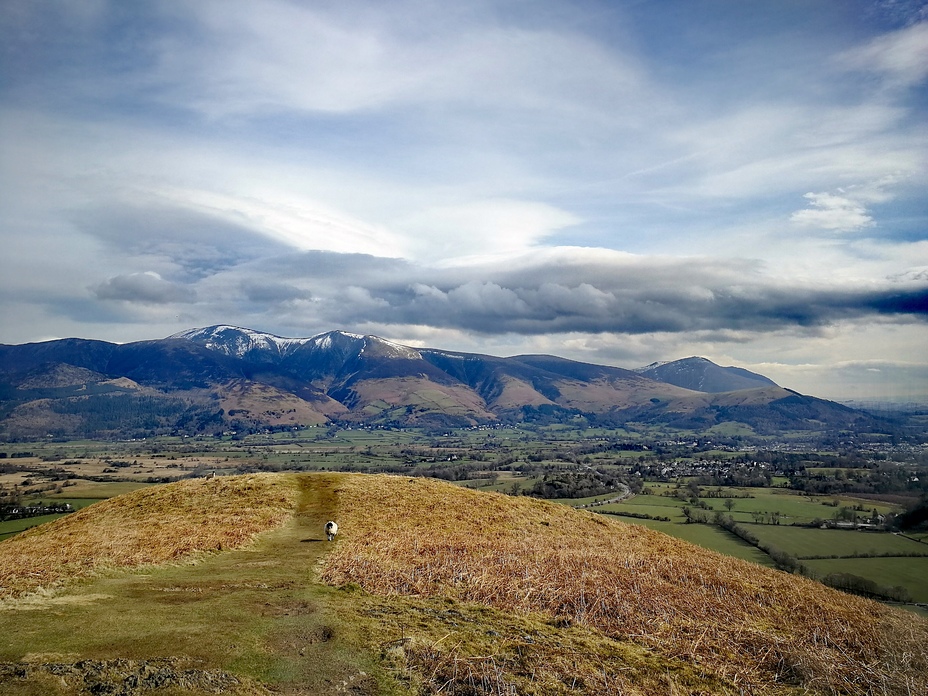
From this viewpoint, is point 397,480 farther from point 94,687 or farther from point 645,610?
point 94,687

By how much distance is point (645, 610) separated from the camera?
18125 millimetres

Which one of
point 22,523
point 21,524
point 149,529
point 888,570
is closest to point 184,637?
point 149,529

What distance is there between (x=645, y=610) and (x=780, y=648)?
3887mm

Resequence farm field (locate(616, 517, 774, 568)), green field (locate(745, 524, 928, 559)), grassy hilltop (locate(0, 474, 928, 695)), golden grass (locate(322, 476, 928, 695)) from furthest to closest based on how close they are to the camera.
Answer: 1. green field (locate(745, 524, 928, 559))
2. farm field (locate(616, 517, 774, 568))
3. golden grass (locate(322, 476, 928, 695))
4. grassy hilltop (locate(0, 474, 928, 695))

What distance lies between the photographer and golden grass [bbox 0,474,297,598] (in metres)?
20.5

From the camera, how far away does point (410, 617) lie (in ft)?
54.5

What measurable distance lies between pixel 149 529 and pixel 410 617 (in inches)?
675

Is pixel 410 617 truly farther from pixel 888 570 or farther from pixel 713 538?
pixel 713 538

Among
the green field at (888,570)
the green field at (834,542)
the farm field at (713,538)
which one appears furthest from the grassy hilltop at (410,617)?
the green field at (834,542)

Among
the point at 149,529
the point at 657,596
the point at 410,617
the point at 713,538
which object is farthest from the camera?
the point at 713,538

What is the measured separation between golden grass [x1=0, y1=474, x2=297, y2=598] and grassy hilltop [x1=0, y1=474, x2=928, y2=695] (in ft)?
0.54

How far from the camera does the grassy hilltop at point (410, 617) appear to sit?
1258 centimetres

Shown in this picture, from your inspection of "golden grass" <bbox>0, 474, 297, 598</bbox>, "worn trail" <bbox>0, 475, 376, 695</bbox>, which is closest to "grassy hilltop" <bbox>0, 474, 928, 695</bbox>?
"worn trail" <bbox>0, 475, 376, 695</bbox>

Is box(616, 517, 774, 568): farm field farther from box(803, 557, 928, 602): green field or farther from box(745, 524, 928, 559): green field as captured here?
box(803, 557, 928, 602): green field
